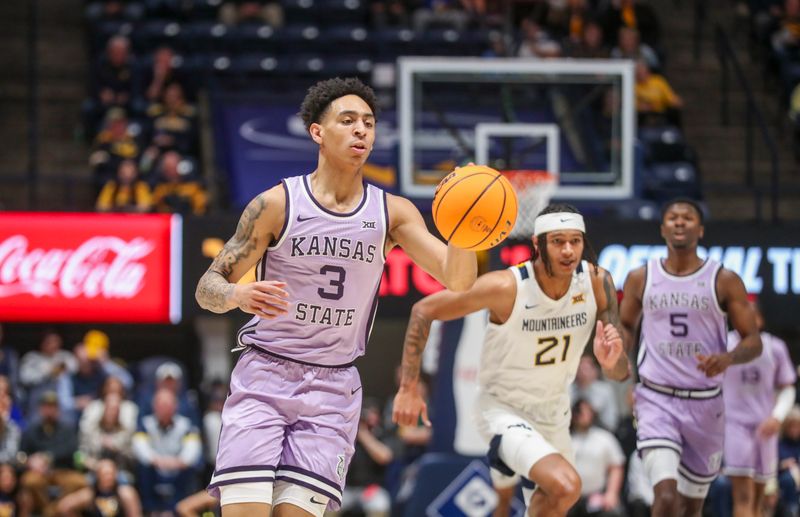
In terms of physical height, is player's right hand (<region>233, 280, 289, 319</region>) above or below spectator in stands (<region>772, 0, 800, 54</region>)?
below

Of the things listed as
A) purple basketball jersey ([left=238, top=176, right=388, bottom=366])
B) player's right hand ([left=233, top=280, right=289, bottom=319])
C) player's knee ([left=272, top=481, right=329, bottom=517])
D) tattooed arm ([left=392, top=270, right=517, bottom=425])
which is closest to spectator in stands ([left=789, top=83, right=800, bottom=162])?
tattooed arm ([left=392, top=270, right=517, bottom=425])

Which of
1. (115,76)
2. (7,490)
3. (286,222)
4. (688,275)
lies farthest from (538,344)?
(115,76)

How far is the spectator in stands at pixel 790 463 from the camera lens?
12844 mm

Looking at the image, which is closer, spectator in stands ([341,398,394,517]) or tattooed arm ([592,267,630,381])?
tattooed arm ([592,267,630,381])

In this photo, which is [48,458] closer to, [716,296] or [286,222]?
[716,296]

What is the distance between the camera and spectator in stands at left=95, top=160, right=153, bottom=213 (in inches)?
578

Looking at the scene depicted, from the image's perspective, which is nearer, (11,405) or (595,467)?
(595,467)

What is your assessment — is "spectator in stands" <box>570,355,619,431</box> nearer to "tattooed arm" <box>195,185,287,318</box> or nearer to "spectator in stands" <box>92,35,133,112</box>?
"spectator in stands" <box>92,35,133,112</box>

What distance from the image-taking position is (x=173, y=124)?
1602 cm

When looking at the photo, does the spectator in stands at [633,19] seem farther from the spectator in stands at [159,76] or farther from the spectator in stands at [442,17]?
the spectator in stands at [159,76]

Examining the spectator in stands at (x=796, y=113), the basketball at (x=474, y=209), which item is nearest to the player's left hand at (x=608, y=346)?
the basketball at (x=474, y=209)

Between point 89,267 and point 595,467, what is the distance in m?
5.52

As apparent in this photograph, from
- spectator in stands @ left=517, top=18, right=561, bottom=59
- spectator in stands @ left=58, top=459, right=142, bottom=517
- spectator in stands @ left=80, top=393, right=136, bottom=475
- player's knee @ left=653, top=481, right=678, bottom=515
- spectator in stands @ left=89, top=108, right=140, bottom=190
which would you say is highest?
spectator in stands @ left=517, top=18, right=561, bottom=59

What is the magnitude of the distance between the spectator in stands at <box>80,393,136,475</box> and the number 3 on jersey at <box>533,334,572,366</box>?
6637 millimetres
